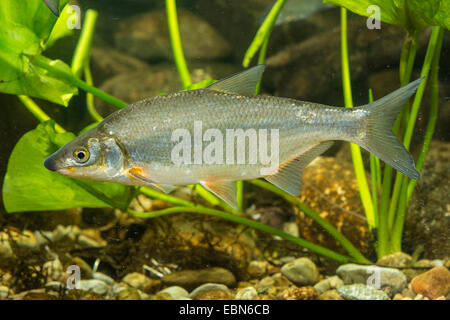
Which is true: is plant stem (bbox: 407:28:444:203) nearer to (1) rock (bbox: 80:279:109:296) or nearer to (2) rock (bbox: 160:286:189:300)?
(2) rock (bbox: 160:286:189:300)

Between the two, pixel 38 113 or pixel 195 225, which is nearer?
pixel 38 113

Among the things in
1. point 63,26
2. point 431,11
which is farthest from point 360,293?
point 63,26

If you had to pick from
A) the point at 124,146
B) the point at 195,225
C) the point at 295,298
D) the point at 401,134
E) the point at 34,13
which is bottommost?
the point at 295,298

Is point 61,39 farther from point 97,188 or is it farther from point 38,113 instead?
point 97,188

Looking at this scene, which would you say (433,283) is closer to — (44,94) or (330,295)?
(330,295)

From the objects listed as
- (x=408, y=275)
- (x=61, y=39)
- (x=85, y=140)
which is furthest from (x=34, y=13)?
(x=408, y=275)

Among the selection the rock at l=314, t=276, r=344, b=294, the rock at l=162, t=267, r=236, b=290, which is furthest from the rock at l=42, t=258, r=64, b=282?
the rock at l=314, t=276, r=344, b=294
